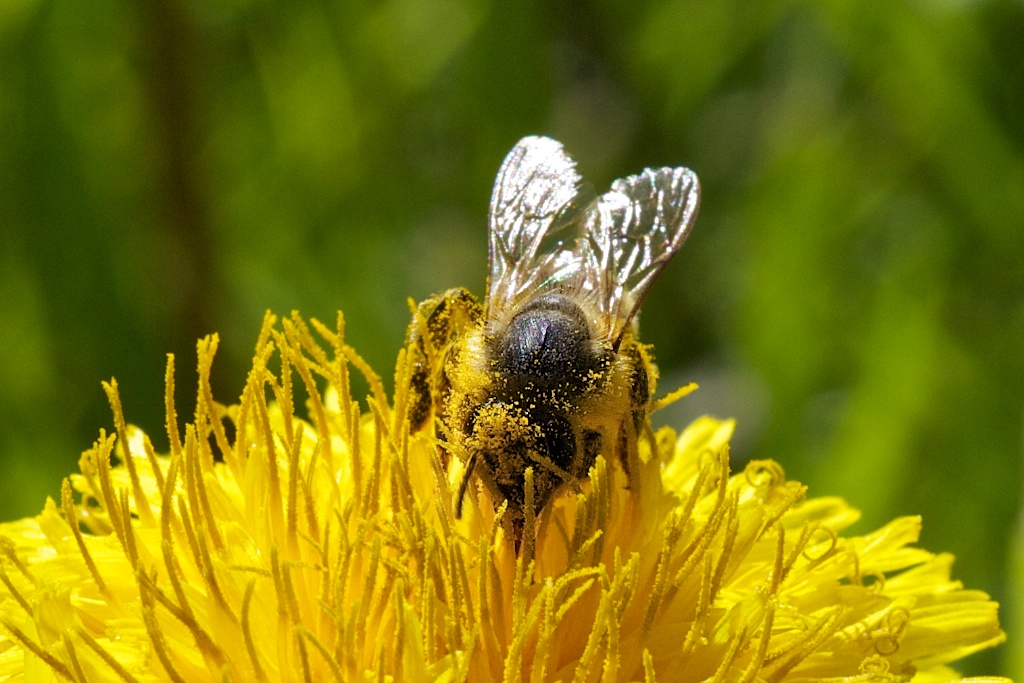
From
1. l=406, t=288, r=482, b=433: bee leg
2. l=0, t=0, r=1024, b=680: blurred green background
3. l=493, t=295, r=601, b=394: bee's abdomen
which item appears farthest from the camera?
l=0, t=0, r=1024, b=680: blurred green background

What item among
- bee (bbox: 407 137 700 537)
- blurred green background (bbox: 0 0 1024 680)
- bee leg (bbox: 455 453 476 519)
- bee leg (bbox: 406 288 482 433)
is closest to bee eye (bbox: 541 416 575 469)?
bee (bbox: 407 137 700 537)

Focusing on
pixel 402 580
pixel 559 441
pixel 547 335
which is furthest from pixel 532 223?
pixel 402 580

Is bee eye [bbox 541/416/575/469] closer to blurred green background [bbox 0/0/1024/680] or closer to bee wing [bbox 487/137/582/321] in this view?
bee wing [bbox 487/137/582/321]

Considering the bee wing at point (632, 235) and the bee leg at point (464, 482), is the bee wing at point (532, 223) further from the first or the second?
the bee leg at point (464, 482)

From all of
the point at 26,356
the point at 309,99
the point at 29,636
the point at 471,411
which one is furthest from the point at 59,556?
the point at 309,99

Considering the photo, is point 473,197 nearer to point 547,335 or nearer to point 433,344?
point 433,344

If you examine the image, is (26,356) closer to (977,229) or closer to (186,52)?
(186,52)
